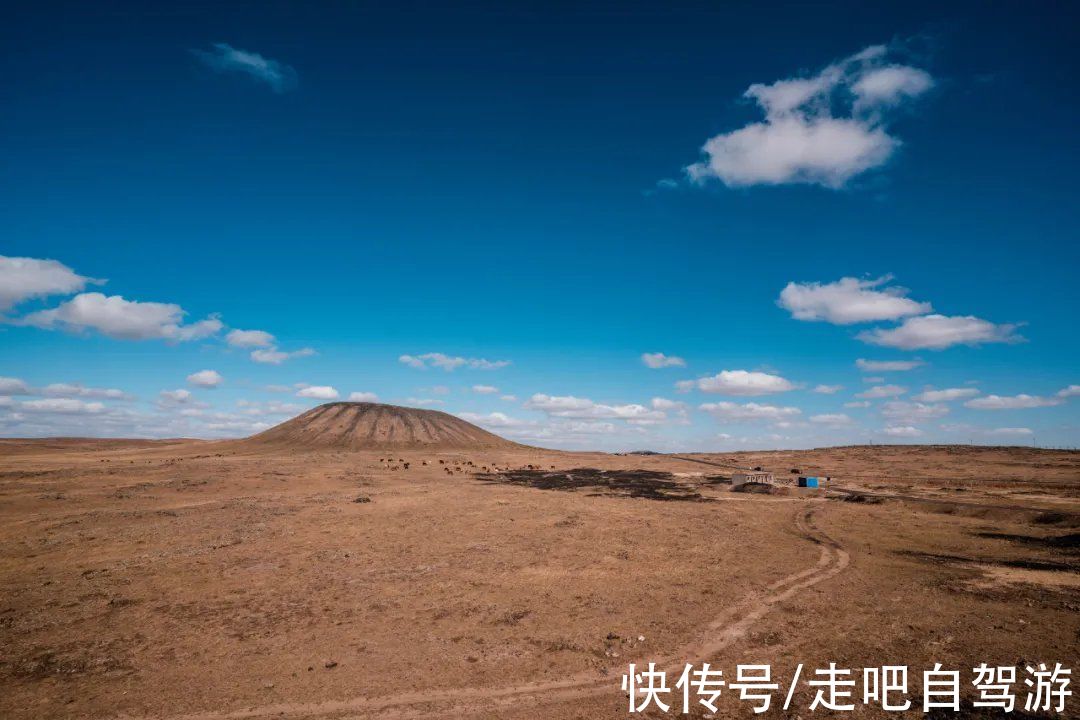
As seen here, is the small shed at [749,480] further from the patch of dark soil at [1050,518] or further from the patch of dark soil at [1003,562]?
the patch of dark soil at [1003,562]

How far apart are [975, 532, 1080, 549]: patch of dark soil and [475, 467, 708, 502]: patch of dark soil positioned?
1906 centimetres

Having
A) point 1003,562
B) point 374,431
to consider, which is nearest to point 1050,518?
point 1003,562

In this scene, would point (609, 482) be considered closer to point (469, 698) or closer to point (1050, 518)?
point (1050, 518)

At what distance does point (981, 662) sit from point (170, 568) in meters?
26.4

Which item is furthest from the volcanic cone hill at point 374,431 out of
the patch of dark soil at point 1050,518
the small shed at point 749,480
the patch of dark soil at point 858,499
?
the patch of dark soil at point 1050,518

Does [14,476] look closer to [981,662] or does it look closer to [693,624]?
[693,624]

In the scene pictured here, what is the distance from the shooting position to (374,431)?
127562mm

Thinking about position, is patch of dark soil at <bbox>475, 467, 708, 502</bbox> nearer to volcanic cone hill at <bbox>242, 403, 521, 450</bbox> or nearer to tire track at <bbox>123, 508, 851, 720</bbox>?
tire track at <bbox>123, 508, 851, 720</bbox>

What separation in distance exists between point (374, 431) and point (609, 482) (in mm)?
84553

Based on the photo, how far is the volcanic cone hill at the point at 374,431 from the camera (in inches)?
4574

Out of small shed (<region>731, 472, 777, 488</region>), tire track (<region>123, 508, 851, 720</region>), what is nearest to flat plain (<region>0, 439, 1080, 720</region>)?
tire track (<region>123, 508, 851, 720</region>)

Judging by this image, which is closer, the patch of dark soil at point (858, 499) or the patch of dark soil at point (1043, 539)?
the patch of dark soil at point (1043, 539)

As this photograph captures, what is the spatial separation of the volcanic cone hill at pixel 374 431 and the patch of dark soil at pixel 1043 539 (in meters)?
104

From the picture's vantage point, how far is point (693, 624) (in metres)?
15.0
